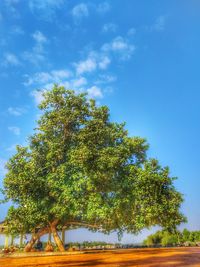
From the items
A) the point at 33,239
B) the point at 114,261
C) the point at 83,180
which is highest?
the point at 83,180

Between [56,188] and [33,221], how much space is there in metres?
3.44

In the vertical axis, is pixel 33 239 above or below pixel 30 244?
above

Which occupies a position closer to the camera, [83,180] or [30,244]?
[83,180]

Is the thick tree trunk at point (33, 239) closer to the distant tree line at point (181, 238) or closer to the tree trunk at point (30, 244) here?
the tree trunk at point (30, 244)

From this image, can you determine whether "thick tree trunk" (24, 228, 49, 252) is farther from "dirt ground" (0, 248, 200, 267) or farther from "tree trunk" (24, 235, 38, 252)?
"dirt ground" (0, 248, 200, 267)

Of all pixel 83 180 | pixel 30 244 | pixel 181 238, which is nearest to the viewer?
pixel 83 180

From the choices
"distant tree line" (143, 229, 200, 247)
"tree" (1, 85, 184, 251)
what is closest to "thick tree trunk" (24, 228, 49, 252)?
"tree" (1, 85, 184, 251)

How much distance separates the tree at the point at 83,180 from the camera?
2609 cm

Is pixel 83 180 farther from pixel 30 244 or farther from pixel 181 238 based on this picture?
pixel 181 238

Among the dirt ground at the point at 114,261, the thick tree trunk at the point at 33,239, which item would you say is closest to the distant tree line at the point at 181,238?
the thick tree trunk at the point at 33,239

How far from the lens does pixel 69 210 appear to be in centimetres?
2623

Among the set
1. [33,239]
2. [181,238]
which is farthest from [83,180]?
[181,238]

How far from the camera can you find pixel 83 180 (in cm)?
2561

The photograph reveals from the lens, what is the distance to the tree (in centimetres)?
2609
